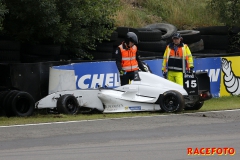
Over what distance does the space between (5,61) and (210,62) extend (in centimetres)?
613

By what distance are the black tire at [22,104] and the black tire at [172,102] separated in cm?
284

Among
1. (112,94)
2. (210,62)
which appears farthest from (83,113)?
(210,62)

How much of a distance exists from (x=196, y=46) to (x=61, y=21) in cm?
609

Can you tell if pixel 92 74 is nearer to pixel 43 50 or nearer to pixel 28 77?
pixel 43 50

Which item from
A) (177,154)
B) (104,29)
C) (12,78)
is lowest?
(177,154)

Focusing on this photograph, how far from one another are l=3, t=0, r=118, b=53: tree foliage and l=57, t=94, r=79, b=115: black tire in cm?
284

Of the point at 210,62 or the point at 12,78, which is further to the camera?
the point at 210,62

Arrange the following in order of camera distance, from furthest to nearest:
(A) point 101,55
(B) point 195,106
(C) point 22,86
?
1. (A) point 101,55
2. (C) point 22,86
3. (B) point 195,106

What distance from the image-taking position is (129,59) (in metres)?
15.7

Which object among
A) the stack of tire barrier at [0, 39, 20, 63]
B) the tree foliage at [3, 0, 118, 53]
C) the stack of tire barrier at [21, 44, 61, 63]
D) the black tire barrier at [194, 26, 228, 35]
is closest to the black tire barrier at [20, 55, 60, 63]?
the stack of tire barrier at [21, 44, 61, 63]

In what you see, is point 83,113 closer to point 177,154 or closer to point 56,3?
point 56,3

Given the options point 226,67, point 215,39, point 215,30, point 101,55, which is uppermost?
point 215,30

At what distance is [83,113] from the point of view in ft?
49.3

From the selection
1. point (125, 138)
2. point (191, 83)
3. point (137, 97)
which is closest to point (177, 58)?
point (191, 83)
